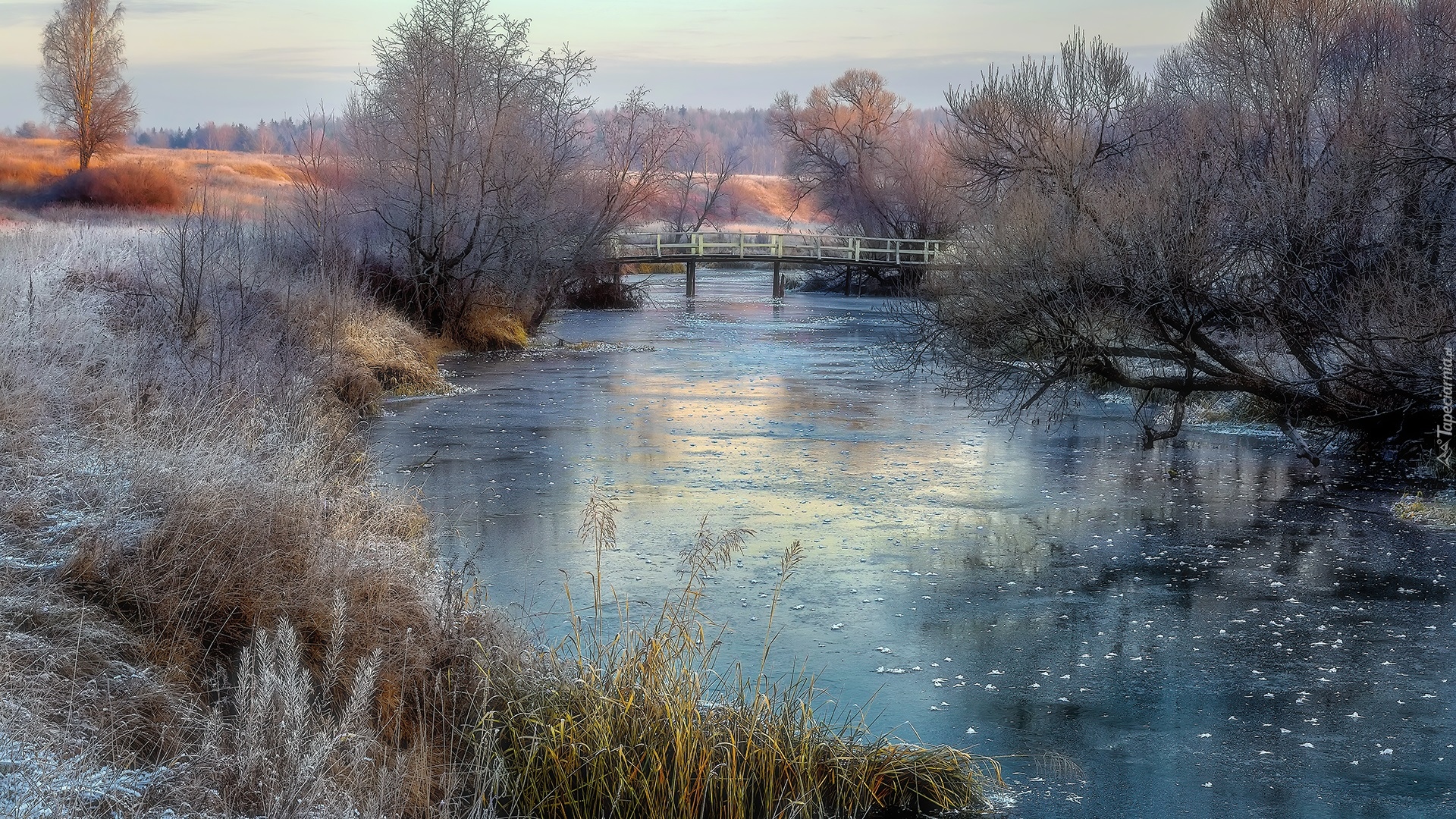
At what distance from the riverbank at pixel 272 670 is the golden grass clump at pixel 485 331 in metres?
20.0

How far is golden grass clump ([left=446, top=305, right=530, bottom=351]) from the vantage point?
31.1 meters

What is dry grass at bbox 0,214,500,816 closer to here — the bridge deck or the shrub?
the shrub

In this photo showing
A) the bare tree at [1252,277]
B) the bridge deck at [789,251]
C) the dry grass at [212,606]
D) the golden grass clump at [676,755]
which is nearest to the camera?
the dry grass at [212,606]

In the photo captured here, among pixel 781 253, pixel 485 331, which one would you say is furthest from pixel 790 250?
pixel 485 331

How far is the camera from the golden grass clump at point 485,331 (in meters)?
31.1

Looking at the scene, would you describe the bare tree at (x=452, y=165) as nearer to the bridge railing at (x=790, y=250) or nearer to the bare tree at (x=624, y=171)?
the bare tree at (x=624, y=171)

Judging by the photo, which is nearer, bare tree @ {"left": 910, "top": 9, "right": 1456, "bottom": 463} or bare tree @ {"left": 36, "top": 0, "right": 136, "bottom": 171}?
bare tree @ {"left": 910, "top": 9, "right": 1456, "bottom": 463}

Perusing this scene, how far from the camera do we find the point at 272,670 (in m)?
5.76

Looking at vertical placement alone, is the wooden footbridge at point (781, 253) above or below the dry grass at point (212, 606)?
above

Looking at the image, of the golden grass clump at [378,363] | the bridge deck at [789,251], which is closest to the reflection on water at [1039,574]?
the golden grass clump at [378,363]

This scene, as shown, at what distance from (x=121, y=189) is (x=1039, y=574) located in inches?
1403

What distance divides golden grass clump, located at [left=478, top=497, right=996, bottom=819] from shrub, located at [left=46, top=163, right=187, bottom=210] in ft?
115

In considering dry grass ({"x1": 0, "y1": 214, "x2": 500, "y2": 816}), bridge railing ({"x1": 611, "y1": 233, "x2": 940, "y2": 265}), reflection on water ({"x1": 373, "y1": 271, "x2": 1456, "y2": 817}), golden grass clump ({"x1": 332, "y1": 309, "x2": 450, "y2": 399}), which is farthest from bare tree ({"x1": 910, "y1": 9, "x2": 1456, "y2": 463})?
bridge railing ({"x1": 611, "y1": 233, "x2": 940, "y2": 265})

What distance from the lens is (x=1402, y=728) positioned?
25.8ft
